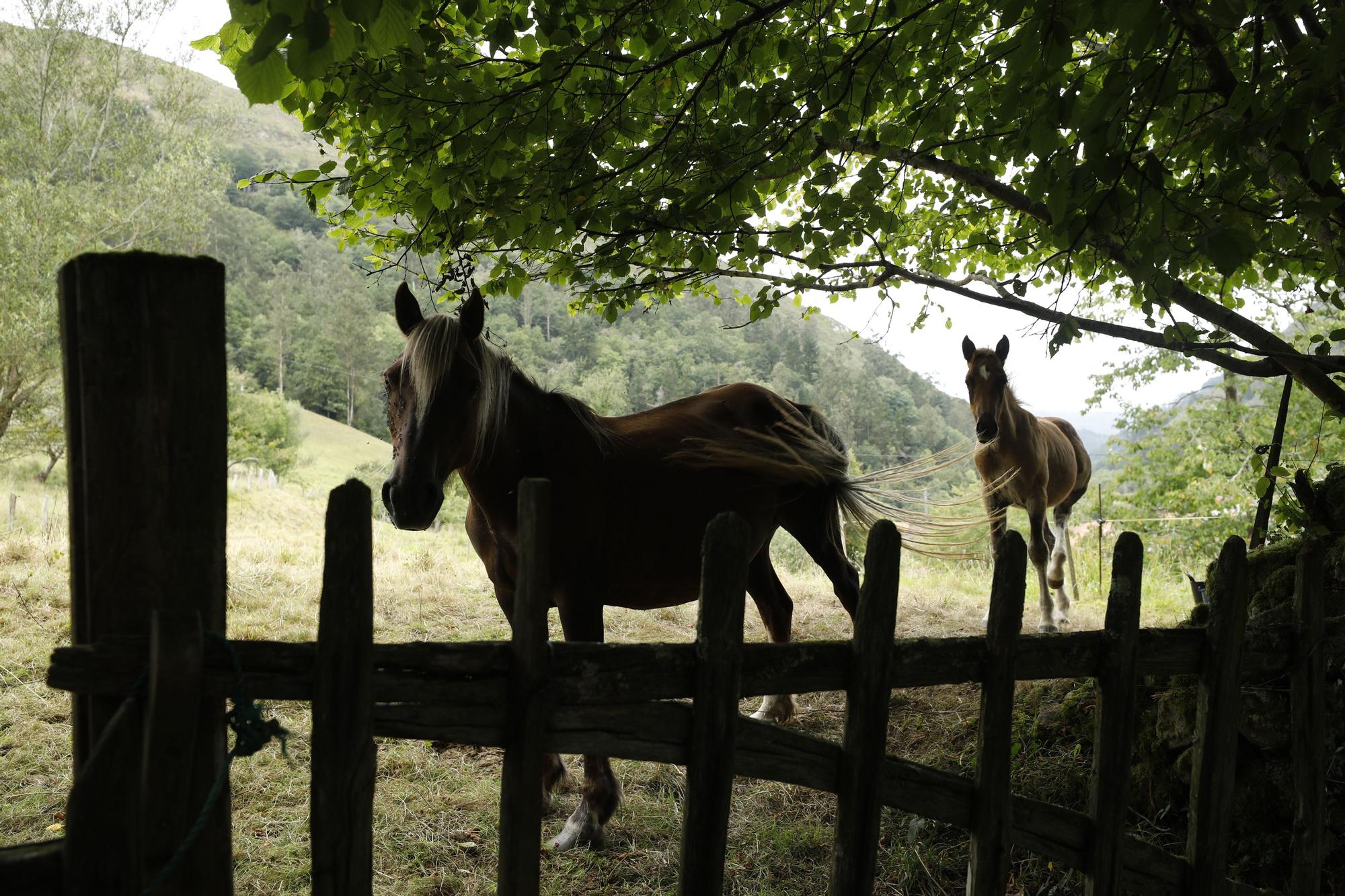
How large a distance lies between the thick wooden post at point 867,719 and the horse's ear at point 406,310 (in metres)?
2.16

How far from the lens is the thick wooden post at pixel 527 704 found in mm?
1507

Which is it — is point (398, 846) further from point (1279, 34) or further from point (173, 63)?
point (173, 63)

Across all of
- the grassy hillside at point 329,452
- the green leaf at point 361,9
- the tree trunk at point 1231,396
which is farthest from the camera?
the grassy hillside at point 329,452

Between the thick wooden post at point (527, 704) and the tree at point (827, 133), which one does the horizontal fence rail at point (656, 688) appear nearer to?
the thick wooden post at point (527, 704)

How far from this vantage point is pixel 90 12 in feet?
55.7

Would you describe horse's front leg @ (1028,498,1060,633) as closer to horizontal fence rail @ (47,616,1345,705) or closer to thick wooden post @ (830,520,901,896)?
horizontal fence rail @ (47,616,1345,705)

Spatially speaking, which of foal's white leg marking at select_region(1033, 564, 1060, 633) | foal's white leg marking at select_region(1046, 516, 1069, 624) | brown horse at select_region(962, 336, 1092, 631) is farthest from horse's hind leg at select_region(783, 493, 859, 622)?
foal's white leg marking at select_region(1046, 516, 1069, 624)

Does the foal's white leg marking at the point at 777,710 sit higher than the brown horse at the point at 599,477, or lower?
lower

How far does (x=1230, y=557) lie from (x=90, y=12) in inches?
920

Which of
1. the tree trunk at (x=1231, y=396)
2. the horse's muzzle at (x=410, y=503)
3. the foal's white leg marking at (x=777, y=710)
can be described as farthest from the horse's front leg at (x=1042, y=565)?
the tree trunk at (x=1231, y=396)

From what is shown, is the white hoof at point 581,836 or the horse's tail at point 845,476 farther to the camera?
the horse's tail at point 845,476

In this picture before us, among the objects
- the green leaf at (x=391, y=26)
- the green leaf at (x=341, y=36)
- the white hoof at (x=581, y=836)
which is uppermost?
the green leaf at (x=391, y=26)

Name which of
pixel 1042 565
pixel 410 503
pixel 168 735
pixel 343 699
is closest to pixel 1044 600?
pixel 1042 565

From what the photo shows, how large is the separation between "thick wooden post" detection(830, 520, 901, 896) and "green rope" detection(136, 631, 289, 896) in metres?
1.25
